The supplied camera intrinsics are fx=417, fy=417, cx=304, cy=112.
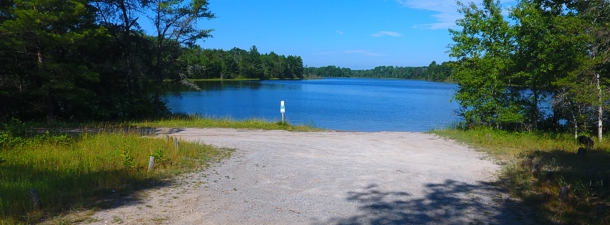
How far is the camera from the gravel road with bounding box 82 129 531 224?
18.6 feet

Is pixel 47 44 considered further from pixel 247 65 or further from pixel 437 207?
pixel 247 65

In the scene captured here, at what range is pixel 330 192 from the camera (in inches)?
278

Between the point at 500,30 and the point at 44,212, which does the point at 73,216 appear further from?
the point at 500,30

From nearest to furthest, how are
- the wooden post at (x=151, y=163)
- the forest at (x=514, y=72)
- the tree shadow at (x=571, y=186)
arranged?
the tree shadow at (x=571, y=186), the wooden post at (x=151, y=163), the forest at (x=514, y=72)

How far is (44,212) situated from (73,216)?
17.7 inches

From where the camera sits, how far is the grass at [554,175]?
607 centimetres

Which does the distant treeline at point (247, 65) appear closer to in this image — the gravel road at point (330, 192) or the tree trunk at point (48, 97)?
the tree trunk at point (48, 97)

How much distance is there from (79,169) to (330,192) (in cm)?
481

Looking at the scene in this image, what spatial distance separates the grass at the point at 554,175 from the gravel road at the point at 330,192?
1.31 ft

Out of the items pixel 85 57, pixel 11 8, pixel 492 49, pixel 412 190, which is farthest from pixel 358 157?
pixel 85 57

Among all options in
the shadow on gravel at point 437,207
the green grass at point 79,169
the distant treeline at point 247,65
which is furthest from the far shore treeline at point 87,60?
the distant treeline at point 247,65

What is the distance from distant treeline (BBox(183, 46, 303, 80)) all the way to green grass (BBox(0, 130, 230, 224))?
69.8 metres

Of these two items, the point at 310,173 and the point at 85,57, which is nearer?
the point at 310,173

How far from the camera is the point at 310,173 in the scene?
8.48m
